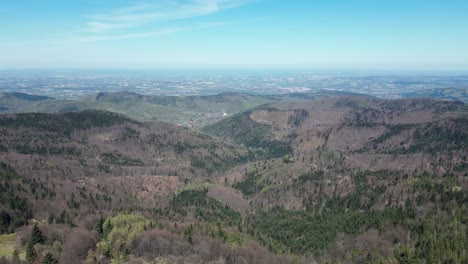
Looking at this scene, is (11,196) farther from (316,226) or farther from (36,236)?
(316,226)

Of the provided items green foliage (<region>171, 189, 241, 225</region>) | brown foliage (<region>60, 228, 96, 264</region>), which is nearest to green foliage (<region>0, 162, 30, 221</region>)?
brown foliage (<region>60, 228, 96, 264</region>)

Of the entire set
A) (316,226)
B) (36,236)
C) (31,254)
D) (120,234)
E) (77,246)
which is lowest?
(316,226)

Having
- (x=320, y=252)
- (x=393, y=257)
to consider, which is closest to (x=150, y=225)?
(x=320, y=252)

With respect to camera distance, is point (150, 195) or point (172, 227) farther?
point (150, 195)

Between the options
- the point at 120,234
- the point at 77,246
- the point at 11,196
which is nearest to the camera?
the point at 77,246

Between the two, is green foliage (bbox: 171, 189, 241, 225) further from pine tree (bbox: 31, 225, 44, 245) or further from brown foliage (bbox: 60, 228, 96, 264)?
pine tree (bbox: 31, 225, 44, 245)

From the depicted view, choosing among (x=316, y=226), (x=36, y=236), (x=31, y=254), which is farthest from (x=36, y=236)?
(x=316, y=226)

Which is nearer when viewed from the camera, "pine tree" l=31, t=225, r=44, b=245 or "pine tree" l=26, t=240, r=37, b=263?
"pine tree" l=26, t=240, r=37, b=263

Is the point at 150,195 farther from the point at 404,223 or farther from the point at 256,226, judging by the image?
the point at 404,223

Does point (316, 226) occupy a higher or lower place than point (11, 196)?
lower

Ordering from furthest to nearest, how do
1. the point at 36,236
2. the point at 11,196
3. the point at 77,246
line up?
the point at 11,196 → the point at 36,236 → the point at 77,246

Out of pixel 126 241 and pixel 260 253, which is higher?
pixel 126 241
